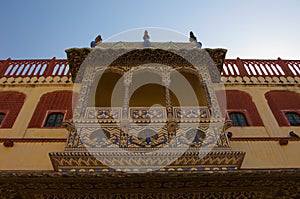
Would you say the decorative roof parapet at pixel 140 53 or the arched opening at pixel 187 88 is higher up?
the decorative roof parapet at pixel 140 53

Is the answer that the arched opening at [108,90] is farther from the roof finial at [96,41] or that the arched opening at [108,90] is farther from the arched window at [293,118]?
the arched window at [293,118]

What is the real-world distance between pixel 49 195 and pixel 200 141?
130 inches

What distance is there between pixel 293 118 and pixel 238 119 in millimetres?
1850

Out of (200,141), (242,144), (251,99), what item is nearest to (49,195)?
(200,141)

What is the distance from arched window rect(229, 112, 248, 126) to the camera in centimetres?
1058

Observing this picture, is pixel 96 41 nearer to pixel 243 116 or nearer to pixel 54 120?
pixel 54 120

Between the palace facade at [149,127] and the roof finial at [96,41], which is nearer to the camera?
the palace facade at [149,127]

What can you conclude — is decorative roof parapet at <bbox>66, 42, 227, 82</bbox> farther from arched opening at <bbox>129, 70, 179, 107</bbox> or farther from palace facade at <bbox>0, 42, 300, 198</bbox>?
arched opening at <bbox>129, 70, 179, 107</bbox>

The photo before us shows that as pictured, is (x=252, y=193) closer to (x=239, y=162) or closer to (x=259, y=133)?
(x=239, y=162)

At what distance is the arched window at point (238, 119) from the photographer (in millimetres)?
10578

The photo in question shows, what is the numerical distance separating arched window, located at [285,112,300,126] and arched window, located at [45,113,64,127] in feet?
23.8

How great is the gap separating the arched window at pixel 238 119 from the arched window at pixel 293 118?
1457mm

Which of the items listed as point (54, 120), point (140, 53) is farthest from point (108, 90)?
point (54, 120)

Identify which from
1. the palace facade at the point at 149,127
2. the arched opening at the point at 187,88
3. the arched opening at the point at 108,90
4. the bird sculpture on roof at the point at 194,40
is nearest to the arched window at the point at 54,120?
the palace facade at the point at 149,127
